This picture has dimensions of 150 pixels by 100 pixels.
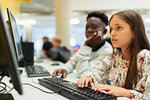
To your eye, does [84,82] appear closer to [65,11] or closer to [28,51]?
[28,51]

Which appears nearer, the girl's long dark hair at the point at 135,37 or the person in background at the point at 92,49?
the girl's long dark hair at the point at 135,37

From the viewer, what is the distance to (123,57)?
1.10 m

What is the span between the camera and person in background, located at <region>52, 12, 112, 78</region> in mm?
1403

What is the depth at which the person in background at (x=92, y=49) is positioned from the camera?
1.40m

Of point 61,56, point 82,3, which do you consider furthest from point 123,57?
point 82,3

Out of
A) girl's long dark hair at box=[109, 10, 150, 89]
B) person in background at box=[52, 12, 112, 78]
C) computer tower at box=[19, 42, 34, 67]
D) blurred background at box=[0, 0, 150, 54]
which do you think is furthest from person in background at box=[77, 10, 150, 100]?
computer tower at box=[19, 42, 34, 67]

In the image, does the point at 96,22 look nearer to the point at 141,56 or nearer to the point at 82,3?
the point at 141,56

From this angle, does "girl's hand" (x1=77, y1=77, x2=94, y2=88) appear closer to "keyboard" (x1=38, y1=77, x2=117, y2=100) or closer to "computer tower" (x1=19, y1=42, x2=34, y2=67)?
"keyboard" (x1=38, y1=77, x2=117, y2=100)

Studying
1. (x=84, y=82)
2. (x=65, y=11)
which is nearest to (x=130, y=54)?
(x=84, y=82)

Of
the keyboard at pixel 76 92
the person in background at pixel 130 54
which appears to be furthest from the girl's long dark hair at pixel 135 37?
the keyboard at pixel 76 92

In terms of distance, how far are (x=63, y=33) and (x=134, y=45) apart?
12.8 ft

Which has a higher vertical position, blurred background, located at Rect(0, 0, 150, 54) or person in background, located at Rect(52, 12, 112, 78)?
blurred background, located at Rect(0, 0, 150, 54)

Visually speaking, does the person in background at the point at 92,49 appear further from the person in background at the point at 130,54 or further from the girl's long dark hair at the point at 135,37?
the girl's long dark hair at the point at 135,37

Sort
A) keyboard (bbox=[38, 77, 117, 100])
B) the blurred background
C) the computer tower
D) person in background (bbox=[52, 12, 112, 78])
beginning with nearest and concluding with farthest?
keyboard (bbox=[38, 77, 117, 100]) < person in background (bbox=[52, 12, 112, 78]) < the computer tower < the blurred background
